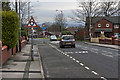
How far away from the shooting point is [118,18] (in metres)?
73.2

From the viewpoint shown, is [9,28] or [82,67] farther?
[9,28]

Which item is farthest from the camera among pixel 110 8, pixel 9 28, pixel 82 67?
pixel 110 8

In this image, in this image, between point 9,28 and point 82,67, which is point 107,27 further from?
point 82,67

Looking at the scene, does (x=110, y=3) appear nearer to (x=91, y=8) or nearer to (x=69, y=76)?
(x=91, y=8)

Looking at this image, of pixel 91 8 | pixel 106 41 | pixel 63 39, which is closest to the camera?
pixel 63 39

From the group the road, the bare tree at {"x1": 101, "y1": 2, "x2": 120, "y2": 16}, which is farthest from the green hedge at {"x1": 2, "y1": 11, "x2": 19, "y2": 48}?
the bare tree at {"x1": 101, "y1": 2, "x2": 120, "y2": 16}

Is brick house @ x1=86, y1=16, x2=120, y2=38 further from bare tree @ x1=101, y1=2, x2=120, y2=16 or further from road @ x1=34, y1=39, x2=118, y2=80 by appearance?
road @ x1=34, y1=39, x2=118, y2=80

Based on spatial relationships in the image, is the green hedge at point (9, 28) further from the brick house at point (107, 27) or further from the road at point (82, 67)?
the brick house at point (107, 27)

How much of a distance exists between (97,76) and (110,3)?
59.3 metres

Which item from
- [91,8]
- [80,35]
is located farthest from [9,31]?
[80,35]

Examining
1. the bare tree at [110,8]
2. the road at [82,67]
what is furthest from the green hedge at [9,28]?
the bare tree at [110,8]

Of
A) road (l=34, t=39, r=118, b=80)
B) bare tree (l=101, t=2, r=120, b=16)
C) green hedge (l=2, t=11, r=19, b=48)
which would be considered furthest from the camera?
bare tree (l=101, t=2, r=120, b=16)

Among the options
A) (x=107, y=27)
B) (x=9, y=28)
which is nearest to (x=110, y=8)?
(x=107, y=27)

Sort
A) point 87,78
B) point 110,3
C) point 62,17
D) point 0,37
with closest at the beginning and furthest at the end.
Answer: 1. point 87,78
2. point 0,37
3. point 110,3
4. point 62,17
